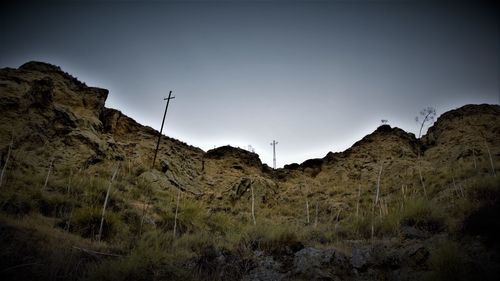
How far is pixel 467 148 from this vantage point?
13.7m

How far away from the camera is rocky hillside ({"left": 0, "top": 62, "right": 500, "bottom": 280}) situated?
489 cm

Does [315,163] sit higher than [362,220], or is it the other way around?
[315,163]

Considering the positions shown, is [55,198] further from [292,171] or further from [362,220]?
[292,171]

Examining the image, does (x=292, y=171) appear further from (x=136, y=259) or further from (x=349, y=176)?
(x=136, y=259)

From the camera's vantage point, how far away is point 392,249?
529cm

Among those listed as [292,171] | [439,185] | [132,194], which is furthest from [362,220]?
[292,171]

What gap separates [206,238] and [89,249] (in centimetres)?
286

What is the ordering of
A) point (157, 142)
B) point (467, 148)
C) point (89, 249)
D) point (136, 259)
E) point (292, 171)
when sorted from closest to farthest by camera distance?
point (136, 259) < point (89, 249) < point (467, 148) < point (157, 142) < point (292, 171)

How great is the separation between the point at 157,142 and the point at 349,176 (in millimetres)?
12220

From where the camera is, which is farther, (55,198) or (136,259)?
(55,198)

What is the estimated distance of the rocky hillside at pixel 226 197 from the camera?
16.0 feet

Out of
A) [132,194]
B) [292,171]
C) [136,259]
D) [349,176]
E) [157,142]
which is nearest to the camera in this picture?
[136,259]

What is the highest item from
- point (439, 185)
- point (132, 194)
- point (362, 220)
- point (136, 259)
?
point (439, 185)

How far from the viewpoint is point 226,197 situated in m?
15.1
